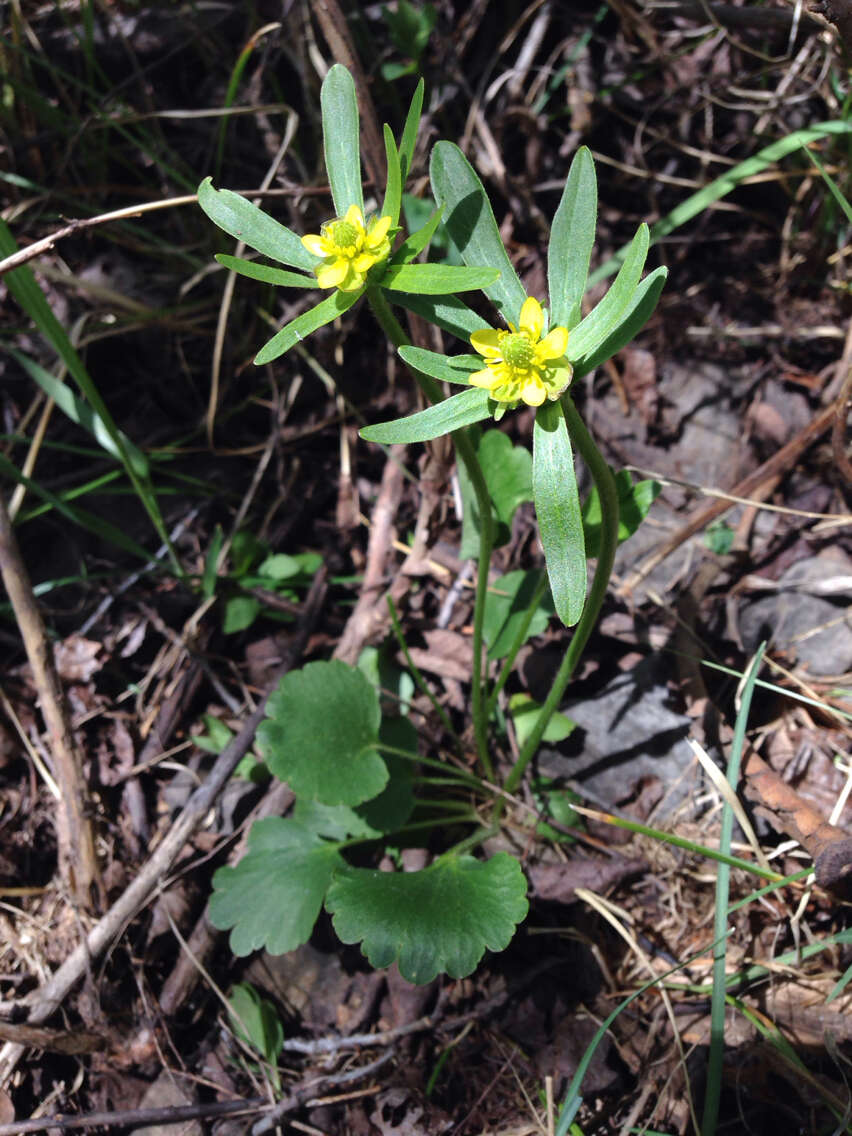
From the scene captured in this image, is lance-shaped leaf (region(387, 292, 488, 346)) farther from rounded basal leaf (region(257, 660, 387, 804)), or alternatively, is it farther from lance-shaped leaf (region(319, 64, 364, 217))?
rounded basal leaf (region(257, 660, 387, 804))

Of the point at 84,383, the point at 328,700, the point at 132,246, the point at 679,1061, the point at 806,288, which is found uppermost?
the point at 132,246

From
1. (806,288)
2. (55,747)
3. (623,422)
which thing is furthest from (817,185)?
(55,747)

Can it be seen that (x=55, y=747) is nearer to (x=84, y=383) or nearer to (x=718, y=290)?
(x=84, y=383)

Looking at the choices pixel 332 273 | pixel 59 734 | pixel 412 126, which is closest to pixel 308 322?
pixel 332 273

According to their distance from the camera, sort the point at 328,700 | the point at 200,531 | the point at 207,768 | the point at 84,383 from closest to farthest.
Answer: the point at 328,700 < the point at 84,383 < the point at 207,768 < the point at 200,531

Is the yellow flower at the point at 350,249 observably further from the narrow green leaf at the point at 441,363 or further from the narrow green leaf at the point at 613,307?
the narrow green leaf at the point at 613,307

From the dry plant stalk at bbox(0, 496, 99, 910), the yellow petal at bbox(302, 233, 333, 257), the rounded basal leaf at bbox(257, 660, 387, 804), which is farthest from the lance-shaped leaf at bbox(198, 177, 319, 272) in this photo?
the dry plant stalk at bbox(0, 496, 99, 910)
